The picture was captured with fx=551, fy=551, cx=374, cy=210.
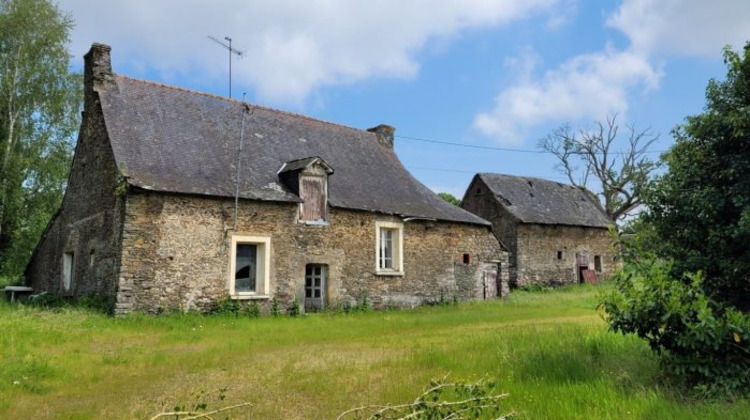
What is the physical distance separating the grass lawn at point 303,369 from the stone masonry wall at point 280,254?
185 cm

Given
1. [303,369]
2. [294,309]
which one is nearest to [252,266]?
[294,309]

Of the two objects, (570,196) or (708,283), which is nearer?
(708,283)

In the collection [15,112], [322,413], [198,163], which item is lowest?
[322,413]

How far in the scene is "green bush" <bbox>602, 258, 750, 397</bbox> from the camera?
5461 millimetres

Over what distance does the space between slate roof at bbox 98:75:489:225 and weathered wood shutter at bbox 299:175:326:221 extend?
1.22 ft

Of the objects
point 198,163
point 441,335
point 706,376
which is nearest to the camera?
point 706,376

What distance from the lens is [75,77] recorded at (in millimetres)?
25766

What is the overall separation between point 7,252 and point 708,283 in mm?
26961

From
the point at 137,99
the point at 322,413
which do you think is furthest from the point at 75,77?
the point at 322,413

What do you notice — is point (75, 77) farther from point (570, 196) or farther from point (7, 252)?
point (570, 196)

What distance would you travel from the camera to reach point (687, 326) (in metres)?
5.59

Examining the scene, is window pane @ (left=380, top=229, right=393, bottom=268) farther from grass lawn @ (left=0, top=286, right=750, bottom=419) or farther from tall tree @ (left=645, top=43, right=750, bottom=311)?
tall tree @ (left=645, top=43, right=750, bottom=311)

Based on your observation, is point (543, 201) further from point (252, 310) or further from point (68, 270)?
point (68, 270)

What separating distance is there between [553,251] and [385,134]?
1149cm
